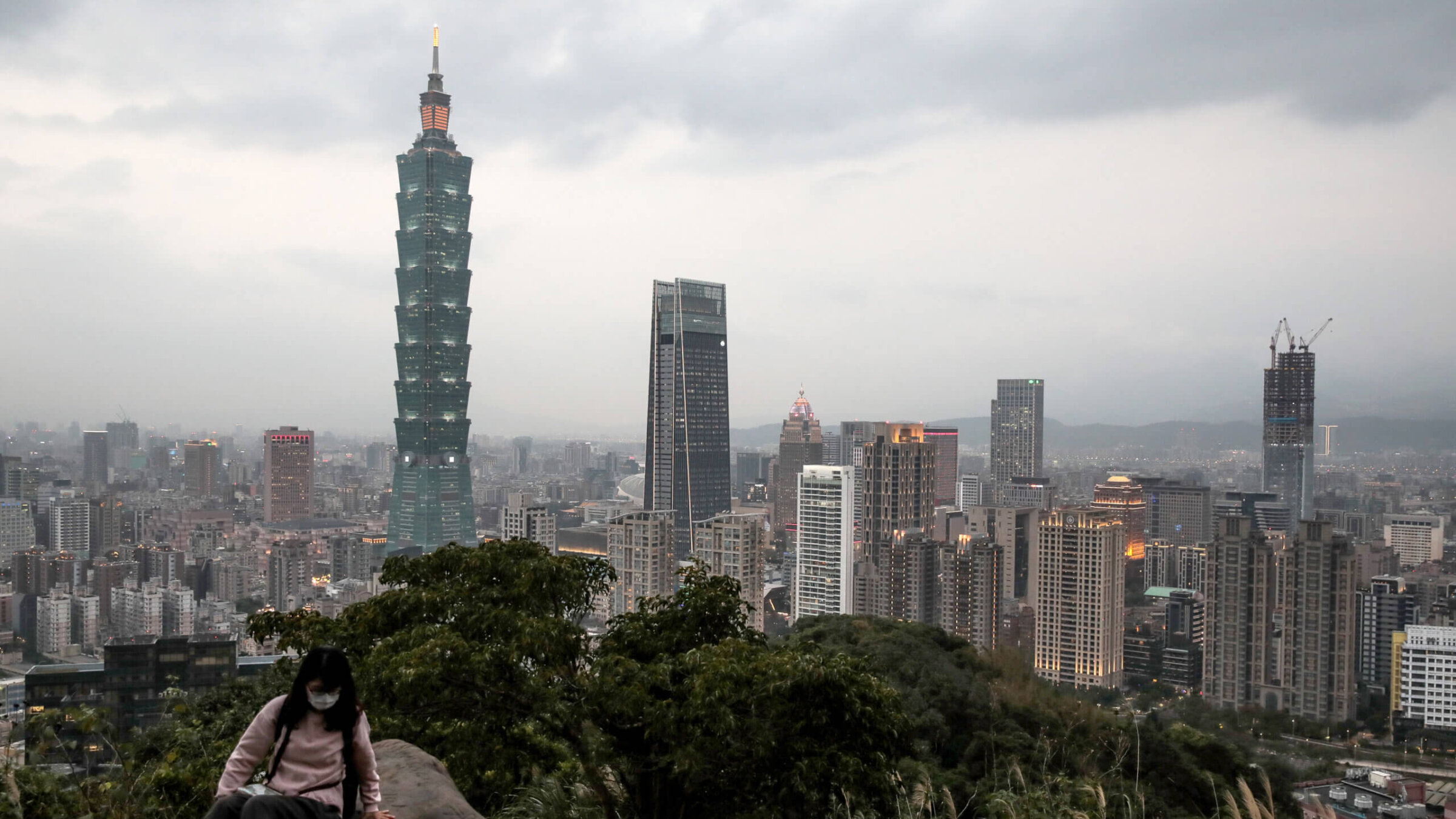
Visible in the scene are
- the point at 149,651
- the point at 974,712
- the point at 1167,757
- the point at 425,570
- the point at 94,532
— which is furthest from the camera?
the point at 94,532

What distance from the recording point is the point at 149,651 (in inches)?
715

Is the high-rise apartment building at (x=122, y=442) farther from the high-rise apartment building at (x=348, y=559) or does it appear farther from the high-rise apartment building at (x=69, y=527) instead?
the high-rise apartment building at (x=348, y=559)

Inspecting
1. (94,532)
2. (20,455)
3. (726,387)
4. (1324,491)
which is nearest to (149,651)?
(94,532)

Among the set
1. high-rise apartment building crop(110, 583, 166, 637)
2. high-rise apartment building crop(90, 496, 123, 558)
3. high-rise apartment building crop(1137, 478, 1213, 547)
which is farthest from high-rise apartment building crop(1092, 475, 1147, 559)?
high-rise apartment building crop(90, 496, 123, 558)

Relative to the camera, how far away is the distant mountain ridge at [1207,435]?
4941 centimetres

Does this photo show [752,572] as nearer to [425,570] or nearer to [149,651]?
[149,651]

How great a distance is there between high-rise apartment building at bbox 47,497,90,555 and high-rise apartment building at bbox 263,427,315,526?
1576cm

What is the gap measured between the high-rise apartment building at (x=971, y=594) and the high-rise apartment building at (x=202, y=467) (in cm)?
4690

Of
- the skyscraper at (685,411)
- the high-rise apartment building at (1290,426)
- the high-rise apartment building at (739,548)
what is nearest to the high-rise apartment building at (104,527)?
the skyscraper at (685,411)

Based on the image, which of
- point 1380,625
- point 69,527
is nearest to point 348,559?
point 69,527

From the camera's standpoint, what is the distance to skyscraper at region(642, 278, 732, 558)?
61.2 meters

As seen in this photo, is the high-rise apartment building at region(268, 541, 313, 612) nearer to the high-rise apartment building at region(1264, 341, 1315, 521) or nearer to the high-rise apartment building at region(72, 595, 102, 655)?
the high-rise apartment building at region(72, 595, 102, 655)

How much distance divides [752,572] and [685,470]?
1131 inches

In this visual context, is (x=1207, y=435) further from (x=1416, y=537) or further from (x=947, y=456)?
(x=1416, y=537)
